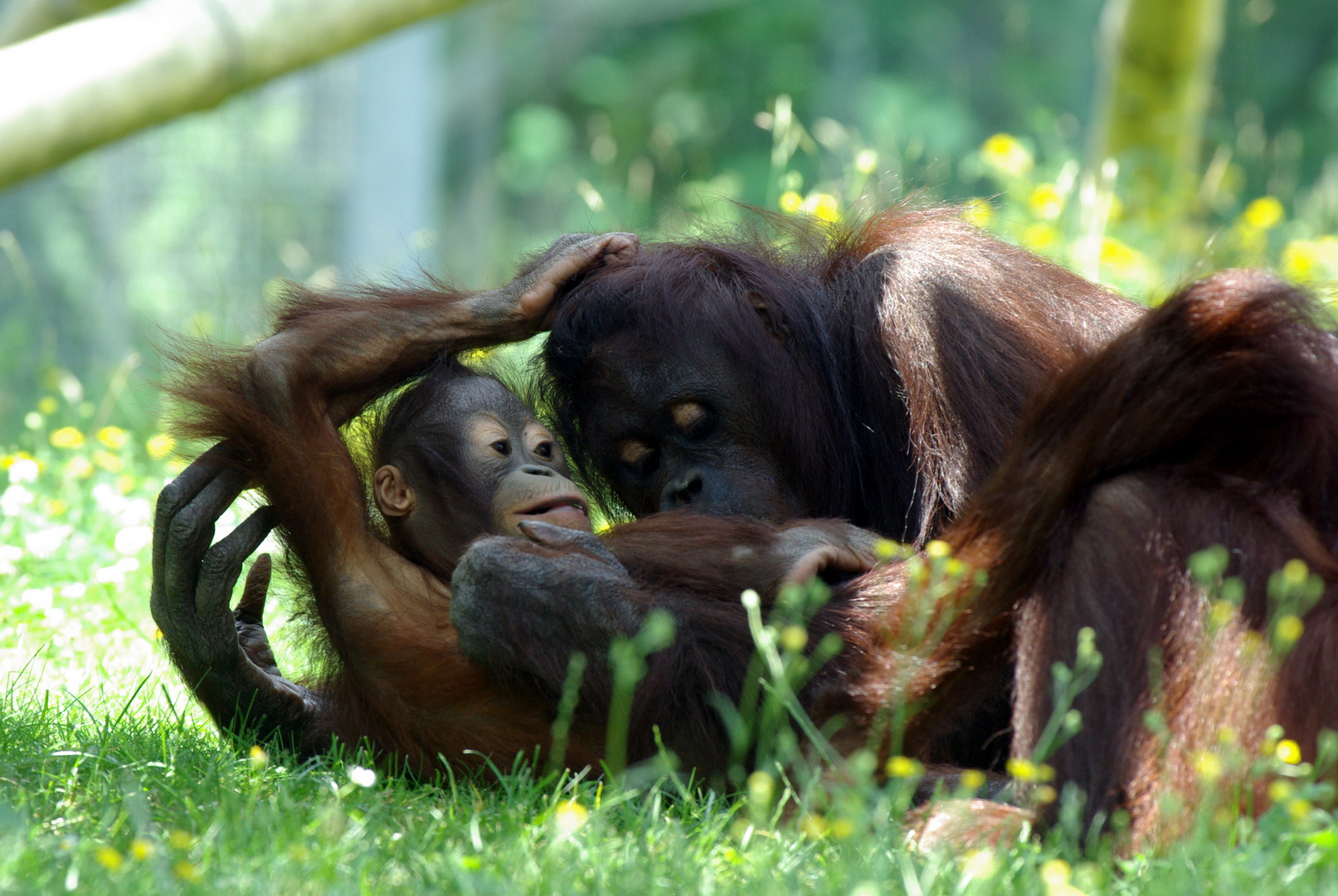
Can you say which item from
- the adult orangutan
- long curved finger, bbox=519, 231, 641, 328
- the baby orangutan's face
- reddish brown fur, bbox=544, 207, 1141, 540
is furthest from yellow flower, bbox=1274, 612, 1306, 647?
long curved finger, bbox=519, 231, 641, 328

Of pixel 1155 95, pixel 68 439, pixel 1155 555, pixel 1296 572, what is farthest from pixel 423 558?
pixel 1155 95

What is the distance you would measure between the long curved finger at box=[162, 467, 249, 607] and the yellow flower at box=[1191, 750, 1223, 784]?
6.50 feet

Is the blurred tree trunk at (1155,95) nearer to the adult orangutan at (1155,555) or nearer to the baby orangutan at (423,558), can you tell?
the baby orangutan at (423,558)

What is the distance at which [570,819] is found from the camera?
84.3 inches

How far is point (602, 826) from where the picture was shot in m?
2.35

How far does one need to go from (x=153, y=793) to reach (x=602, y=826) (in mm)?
877

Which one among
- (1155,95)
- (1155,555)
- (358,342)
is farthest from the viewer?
(1155,95)

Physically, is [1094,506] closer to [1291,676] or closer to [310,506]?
[1291,676]

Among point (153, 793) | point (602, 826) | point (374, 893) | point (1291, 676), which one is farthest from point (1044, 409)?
point (153, 793)

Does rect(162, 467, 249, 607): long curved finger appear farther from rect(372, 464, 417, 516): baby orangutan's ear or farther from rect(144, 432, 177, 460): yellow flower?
rect(372, 464, 417, 516): baby orangutan's ear

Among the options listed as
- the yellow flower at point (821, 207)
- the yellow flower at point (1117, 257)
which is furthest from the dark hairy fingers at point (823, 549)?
the yellow flower at point (1117, 257)

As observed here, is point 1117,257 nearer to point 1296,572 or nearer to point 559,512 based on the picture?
point 559,512

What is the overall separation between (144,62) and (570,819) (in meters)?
4.33

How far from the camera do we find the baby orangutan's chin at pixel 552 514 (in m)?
3.32
